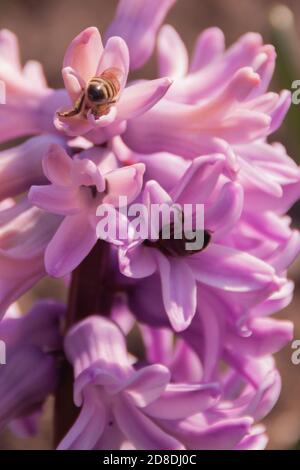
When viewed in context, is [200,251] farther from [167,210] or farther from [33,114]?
[33,114]

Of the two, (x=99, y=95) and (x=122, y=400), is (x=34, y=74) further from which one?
(x=122, y=400)

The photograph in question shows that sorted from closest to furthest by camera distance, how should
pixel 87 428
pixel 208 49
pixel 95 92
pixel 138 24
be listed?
pixel 95 92 → pixel 87 428 → pixel 138 24 → pixel 208 49

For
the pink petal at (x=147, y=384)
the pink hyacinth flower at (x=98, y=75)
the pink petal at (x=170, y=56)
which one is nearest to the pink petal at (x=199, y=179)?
the pink hyacinth flower at (x=98, y=75)

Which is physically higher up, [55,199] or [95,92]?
[95,92]

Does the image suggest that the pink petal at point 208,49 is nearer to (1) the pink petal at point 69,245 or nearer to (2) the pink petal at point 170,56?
(2) the pink petal at point 170,56

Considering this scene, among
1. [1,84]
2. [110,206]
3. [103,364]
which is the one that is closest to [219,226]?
[110,206]

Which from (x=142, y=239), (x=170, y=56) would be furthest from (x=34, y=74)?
(x=142, y=239)
